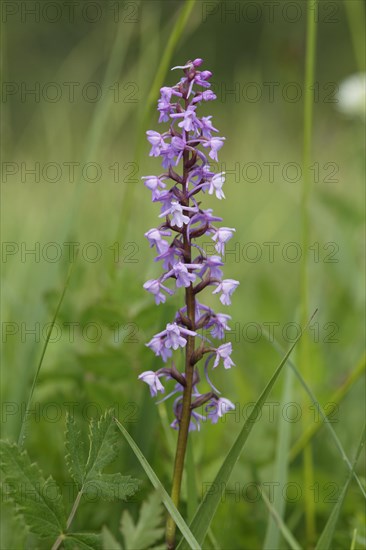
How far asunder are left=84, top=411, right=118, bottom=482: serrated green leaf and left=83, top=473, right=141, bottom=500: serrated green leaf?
1cm

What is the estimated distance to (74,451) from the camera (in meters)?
1.34

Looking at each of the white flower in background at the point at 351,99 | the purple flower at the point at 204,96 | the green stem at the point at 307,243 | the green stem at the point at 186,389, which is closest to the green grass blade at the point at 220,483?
the green stem at the point at 186,389

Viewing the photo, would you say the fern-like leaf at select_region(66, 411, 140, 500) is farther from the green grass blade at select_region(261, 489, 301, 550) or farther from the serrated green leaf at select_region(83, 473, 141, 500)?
the green grass blade at select_region(261, 489, 301, 550)

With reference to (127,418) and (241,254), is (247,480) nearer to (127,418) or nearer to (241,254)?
(127,418)

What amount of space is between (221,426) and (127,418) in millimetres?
301

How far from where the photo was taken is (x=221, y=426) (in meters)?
2.26

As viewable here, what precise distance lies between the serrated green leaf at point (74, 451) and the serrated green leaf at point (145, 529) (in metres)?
0.24

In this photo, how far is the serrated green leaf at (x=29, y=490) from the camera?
134 cm

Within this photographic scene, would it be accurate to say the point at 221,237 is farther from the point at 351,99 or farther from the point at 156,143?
the point at 351,99

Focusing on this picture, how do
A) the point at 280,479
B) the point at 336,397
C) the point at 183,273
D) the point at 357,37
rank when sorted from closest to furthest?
the point at 183,273 < the point at 280,479 < the point at 336,397 < the point at 357,37

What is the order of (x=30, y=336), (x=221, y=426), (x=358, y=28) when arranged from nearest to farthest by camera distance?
(x=221, y=426) < (x=30, y=336) < (x=358, y=28)

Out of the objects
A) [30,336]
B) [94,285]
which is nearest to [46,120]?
[94,285]

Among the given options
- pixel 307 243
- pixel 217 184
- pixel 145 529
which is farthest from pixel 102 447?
pixel 307 243

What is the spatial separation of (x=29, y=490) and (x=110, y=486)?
14 cm
